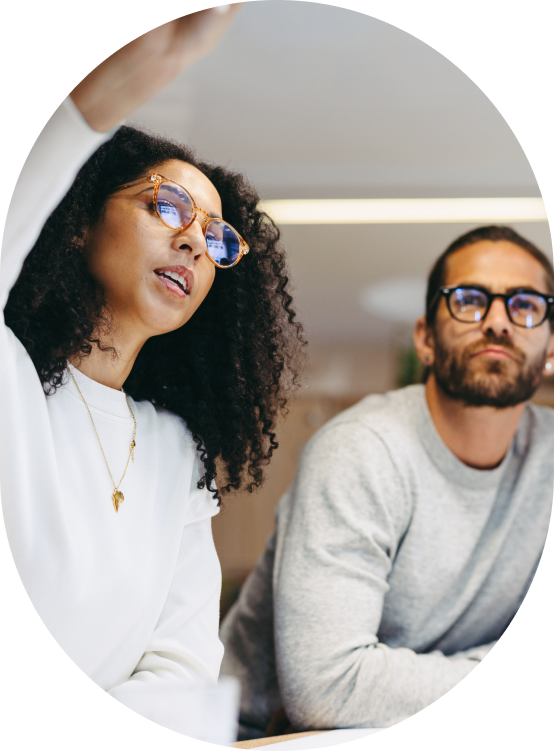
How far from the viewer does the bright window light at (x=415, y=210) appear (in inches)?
42.6

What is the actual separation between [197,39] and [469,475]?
83cm

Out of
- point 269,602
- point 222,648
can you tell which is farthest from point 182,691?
point 269,602

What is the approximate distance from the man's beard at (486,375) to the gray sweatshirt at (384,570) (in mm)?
49

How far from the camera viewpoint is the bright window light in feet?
3.55

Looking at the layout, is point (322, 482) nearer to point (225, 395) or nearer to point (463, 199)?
point (225, 395)

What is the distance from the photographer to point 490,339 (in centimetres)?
114

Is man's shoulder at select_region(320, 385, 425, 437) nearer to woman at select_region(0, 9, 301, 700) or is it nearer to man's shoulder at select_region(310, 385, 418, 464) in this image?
man's shoulder at select_region(310, 385, 418, 464)

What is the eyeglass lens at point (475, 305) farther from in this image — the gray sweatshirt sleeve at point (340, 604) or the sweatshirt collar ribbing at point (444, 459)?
the gray sweatshirt sleeve at point (340, 604)

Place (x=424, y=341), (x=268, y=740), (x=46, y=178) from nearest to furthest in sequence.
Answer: (x=46, y=178) < (x=268, y=740) < (x=424, y=341)

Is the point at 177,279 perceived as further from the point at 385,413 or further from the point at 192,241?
the point at 385,413

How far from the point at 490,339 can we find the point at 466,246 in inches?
6.8

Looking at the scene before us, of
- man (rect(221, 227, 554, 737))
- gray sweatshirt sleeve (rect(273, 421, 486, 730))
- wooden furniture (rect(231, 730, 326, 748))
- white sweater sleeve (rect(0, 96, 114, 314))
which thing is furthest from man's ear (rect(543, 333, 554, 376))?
white sweater sleeve (rect(0, 96, 114, 314))

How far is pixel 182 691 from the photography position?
3.29 feet

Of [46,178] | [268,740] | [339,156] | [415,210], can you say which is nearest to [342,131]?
[339,156]
